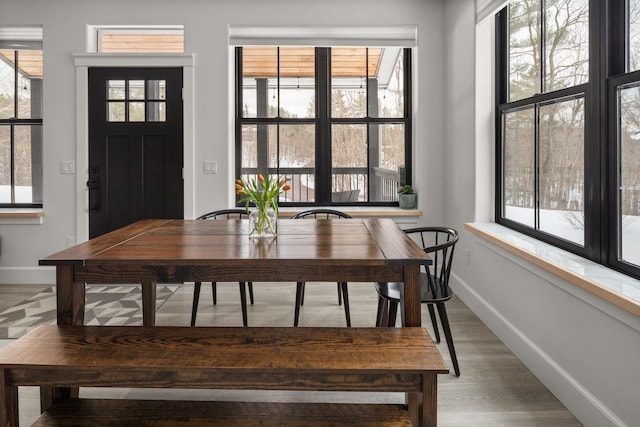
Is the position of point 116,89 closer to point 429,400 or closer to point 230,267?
point 230,267

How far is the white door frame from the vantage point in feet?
14.9

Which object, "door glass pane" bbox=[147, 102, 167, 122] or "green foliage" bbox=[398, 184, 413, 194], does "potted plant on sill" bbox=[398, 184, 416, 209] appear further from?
"door glass pane" bbox=[147, 102, 167, 122]

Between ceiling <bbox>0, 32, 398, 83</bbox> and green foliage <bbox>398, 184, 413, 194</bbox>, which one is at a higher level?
ceiling <bbox>0, 32, 398, 83</bbox>

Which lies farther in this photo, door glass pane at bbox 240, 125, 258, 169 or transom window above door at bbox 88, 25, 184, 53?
door glass pane at bbox 240, 125, 258, 169

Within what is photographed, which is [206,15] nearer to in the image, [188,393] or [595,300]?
[188,393]

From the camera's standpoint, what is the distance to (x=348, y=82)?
16.2 feet

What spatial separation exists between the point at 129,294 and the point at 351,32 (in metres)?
3.25

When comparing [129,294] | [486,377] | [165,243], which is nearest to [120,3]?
[129,294]

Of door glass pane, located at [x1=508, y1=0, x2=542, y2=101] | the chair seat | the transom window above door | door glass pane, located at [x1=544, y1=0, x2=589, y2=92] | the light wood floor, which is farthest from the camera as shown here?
the transom window above door

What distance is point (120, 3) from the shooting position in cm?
456

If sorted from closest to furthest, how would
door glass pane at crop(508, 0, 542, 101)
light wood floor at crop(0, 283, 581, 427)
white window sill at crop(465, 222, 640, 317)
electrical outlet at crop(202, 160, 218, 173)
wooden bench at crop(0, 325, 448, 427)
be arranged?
1. wooden bench at crop(0, 325, 448, 427)
2. white window sill at crop(465, 222, 640, 317)
3. light wood floor at crop(0, 283, 581, 427)
4. door glass pane at crop(508, 0, 542, 101)
5. electrical outlet at crop(202, 160, 218, 173)

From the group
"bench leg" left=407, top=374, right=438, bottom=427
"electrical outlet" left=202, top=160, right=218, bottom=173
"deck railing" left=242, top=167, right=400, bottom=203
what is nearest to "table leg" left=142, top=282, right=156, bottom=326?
"bench leg" left=407, top=374, right=438, bottom=427

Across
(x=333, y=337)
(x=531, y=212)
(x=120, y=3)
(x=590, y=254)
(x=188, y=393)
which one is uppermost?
(x=120, y=3)

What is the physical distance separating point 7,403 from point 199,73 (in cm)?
354
